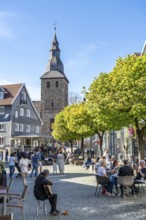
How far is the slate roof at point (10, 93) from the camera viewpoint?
2123 inches

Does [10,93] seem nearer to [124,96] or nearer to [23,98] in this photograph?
[23,98]

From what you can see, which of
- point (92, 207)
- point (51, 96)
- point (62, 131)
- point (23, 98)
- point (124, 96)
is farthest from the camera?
point (51, 96)

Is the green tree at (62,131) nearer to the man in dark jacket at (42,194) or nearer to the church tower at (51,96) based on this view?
the man in dark jacket at (42,194)

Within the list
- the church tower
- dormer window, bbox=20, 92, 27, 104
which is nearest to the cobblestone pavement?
dormer window, bbox=20, 92, 27, 104

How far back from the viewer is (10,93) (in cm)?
5575

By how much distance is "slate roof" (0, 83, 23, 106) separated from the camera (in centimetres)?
5392

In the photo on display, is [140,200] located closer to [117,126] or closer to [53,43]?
[117,126]

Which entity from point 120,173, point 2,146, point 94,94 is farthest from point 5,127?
point 120,173

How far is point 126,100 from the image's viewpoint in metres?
18.6

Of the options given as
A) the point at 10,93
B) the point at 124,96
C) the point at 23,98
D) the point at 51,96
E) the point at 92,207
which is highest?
the point at 51,96

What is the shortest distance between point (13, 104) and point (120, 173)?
142ft

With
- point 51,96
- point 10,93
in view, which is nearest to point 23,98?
point 10,93

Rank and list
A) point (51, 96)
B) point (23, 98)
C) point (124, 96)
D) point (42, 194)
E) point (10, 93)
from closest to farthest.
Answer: point (42, 194), point (124, 96), point (10, 93), point (23, 98), point (51, 96)

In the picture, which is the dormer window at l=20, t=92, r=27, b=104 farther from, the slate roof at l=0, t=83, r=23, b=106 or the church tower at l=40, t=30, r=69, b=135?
the church tower at l=40, t=30, r=69, b=135
